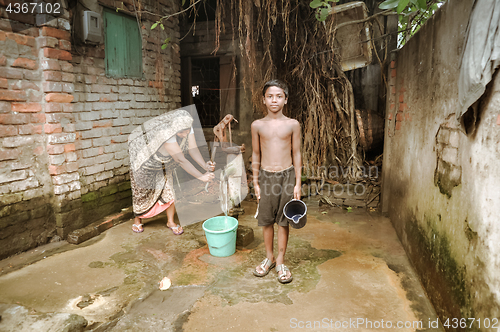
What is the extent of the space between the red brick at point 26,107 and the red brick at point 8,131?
0.19m

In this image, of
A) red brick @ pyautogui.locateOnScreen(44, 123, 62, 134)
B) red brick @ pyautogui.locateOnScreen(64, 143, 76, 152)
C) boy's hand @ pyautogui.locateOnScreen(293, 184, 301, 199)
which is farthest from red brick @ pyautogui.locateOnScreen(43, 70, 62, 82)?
boy's hand @ pyautogui.locateOnScreen(293, 184, 301, 199)

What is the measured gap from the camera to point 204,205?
18.2ft

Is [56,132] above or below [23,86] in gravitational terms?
below

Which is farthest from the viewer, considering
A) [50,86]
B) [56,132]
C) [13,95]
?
[56,132]

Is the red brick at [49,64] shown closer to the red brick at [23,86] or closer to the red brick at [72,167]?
the red brick at [23,86]

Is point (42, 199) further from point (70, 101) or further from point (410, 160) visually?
point (410, 160)

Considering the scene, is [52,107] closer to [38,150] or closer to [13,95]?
[13,95]

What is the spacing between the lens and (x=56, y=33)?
375 cm

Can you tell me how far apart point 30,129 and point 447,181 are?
164 inches

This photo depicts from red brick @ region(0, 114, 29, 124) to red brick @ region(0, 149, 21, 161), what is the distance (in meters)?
0.30

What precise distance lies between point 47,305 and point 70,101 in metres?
2.34

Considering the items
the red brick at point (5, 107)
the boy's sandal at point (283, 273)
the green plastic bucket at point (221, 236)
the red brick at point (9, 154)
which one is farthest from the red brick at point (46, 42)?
the boy's sandal at point (283, 273)

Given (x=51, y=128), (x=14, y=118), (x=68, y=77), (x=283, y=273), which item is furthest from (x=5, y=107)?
(x=283, y=273)

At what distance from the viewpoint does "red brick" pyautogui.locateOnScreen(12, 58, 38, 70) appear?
3512 mm
